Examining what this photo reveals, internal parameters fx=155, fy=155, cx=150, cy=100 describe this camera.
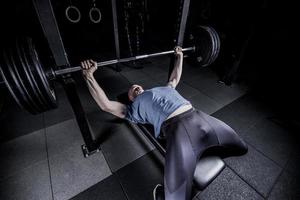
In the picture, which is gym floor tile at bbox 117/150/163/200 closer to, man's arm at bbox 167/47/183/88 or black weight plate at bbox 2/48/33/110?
man's arm at bbox 167/47/183/88

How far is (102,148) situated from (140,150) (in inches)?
20.2

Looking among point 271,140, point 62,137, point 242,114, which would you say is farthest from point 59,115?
point 271,140

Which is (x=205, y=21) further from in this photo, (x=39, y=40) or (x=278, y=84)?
(x=39, y=40)

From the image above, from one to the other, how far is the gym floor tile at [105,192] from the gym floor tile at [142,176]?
0.21ft

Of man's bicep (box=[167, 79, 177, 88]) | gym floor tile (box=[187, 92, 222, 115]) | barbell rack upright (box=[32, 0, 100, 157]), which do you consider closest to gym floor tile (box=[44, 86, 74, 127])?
barbell rack upright (box=[32, 0, 100, 157])

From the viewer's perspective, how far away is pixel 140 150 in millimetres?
2078

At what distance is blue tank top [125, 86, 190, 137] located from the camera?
1.58 metres

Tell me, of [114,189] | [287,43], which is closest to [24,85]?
[114,189]

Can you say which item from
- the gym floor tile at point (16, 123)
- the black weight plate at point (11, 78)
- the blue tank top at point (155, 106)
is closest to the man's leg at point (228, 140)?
the blue tank top at point (155, 106)

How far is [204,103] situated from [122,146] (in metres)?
1.83

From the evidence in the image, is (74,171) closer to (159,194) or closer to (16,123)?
(159,194)

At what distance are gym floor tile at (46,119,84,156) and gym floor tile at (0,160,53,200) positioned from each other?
25cm

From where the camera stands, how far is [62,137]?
2.23 m

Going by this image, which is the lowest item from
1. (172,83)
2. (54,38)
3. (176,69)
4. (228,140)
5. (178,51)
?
(228,140)
